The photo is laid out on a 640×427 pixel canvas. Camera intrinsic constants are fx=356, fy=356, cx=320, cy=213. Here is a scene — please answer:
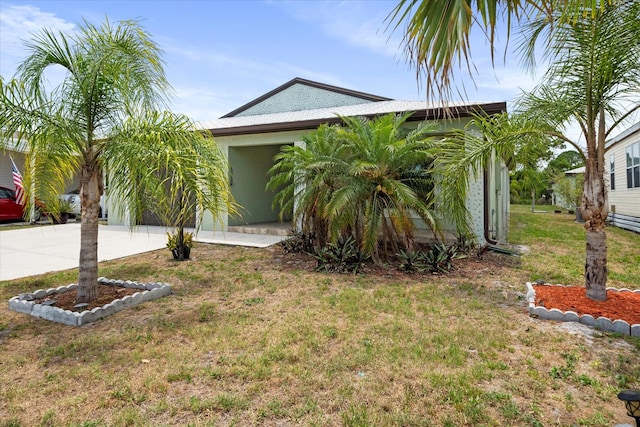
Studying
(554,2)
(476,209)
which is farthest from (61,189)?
(476,209)

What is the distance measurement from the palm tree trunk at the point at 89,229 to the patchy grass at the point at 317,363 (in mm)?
658

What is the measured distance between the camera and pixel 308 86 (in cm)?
1752

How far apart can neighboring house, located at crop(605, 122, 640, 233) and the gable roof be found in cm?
918

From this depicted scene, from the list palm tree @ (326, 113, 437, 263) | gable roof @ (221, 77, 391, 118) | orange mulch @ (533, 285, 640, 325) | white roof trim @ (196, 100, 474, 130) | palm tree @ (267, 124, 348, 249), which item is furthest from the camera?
gable roof @ (221, 77, 391, 118)

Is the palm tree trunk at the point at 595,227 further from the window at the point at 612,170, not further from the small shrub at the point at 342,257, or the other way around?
the window at the point at 612,170

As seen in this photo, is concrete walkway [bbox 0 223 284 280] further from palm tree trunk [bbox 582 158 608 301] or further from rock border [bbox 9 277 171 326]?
palm tree trunk [bbox 582 158 608 301]

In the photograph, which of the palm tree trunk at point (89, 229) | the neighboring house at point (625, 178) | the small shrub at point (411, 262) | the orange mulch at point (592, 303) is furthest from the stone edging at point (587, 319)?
the neighboring house at point (625, 178)

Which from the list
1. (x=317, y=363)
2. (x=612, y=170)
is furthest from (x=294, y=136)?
(x=612, y=170)

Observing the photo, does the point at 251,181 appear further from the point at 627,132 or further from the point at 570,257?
the point at 627,132

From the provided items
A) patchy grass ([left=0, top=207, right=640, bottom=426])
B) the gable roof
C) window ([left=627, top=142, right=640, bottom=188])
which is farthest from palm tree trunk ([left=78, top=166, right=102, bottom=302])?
window ([left=627, top=142, right=640, bottom=188])

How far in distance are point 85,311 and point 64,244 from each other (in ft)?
21.4

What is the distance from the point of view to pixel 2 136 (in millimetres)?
4332

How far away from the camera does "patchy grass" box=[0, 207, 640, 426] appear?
261 cm

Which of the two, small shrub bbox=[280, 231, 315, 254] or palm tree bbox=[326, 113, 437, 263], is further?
small shrub bbox=[280, 231, 315, 254]
